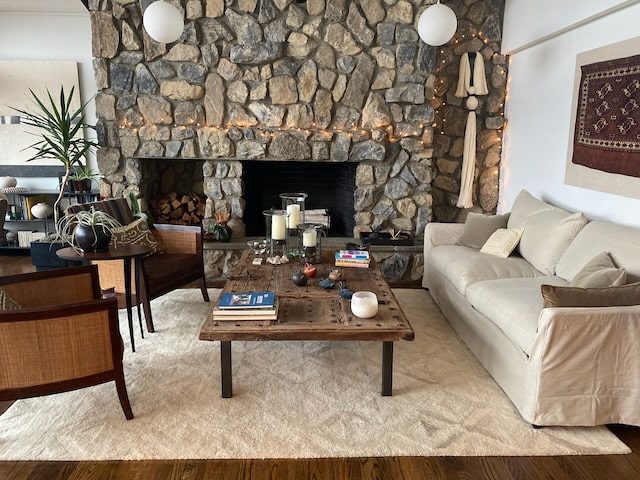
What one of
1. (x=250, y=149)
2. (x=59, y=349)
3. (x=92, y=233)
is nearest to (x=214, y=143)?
(x=250, y=149)

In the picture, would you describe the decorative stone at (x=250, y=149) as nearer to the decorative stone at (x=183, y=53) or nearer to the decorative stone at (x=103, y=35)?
the decorative stone at (x=183, y=53)

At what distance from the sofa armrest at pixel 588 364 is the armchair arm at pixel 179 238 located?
2554 millimetres

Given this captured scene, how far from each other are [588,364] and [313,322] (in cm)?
128

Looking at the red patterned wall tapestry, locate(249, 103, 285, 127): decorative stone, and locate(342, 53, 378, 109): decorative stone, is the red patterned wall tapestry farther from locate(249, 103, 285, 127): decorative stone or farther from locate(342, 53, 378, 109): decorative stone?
locate(249, 103, 285, 127): decorative stone

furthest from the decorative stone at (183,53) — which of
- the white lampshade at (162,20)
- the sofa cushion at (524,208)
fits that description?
the sofa cushion at (524,208)

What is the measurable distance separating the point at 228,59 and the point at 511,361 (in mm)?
3422

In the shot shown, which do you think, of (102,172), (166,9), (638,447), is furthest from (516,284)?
(102,172)

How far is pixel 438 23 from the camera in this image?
153 inches

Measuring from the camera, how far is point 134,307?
12.9 feet

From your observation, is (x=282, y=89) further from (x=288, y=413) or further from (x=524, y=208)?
(x=288, y=413)

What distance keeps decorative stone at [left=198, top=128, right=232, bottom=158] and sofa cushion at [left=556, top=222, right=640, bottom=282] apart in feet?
9.56

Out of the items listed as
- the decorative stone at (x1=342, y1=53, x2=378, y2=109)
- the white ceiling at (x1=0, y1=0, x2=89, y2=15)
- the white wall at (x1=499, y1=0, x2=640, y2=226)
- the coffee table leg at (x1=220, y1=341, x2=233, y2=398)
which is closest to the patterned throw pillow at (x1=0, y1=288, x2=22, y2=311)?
the coffee table leg at (x1=220, y1=341, x2=233, y2=398)

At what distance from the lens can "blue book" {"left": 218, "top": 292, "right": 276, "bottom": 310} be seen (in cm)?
261

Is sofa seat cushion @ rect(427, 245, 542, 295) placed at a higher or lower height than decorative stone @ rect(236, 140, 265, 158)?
lower
